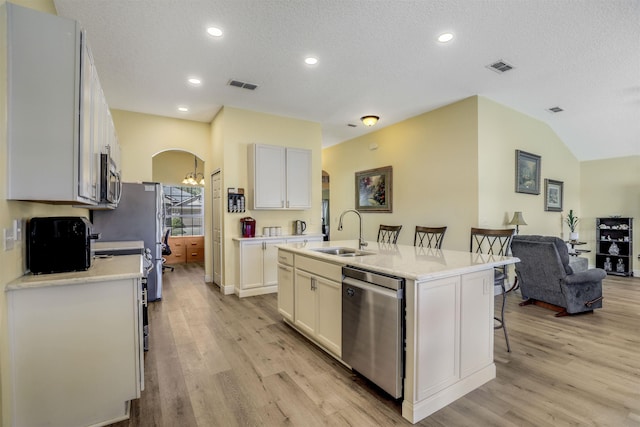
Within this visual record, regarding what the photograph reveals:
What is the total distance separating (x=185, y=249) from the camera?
25.4 ft

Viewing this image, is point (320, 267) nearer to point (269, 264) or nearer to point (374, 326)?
point (374, 326)

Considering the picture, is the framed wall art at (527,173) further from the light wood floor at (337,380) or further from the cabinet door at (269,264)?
the cabinet door at (269,264)

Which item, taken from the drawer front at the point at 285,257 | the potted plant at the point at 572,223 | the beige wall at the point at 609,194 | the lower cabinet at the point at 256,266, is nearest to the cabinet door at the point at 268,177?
the lower cabinet at the point at 256,266

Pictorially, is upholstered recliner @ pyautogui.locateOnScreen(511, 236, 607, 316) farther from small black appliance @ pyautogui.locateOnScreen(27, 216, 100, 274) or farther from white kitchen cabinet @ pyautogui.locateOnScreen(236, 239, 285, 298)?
small black appliance @ pyautogui.locateOnScreen(27, 216, 100, 274)

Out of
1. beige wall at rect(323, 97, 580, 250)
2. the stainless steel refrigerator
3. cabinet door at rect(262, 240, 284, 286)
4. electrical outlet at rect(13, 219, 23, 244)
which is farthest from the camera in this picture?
cabinet door at rect(262, 240, 284, 286)

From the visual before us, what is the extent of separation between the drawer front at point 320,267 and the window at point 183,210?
20.2ft

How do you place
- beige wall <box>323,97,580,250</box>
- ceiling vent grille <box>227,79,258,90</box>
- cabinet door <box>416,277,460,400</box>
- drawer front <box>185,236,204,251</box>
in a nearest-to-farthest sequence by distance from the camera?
cabinet door <box>416,277,460,400</box>, ceiling vent grille <box>227,79,258,90</box>, beige wall <box>323,97,580,250</box>, drawer front <box>185,236,204,251</box>

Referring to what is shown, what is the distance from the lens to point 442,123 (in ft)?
16.2

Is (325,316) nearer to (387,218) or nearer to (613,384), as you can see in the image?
(613,384)

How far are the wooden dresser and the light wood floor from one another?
4.20 metres

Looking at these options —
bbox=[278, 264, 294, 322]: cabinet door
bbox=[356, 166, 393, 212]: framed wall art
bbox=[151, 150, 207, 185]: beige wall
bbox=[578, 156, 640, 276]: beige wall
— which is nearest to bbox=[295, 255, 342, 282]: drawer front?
bbox=[278, 264, 294, 322]: cabinet door

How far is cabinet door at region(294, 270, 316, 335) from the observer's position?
9.30 ft

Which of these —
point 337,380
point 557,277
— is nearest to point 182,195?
point 337,380

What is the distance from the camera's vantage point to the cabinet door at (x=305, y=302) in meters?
2.83
